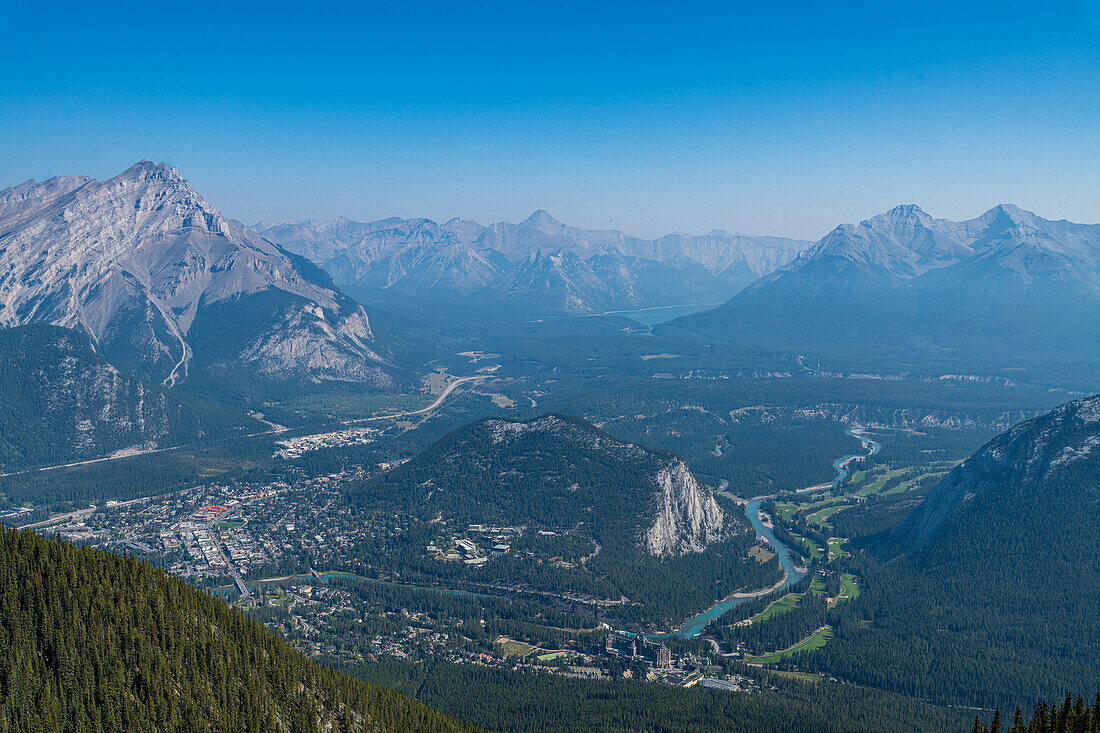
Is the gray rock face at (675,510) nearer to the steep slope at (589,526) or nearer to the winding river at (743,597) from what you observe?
the steep slope at (589,526)

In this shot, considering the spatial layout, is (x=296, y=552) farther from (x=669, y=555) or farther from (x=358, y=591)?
(x=669, y=555)

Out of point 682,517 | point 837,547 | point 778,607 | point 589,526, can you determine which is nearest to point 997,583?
point 837,547

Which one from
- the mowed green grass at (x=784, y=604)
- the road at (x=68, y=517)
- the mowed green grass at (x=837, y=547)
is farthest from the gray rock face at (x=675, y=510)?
the road at (x=68, y=517)

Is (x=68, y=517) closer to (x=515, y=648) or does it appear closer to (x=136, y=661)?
(x=515, y=648)

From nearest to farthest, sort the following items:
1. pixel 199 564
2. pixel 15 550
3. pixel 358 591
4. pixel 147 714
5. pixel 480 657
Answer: pixel 147 714, pixel 15 550, pixel 480 657, pixel 358 591, pixel 199 564

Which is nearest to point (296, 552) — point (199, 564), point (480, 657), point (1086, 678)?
point (199, 564)

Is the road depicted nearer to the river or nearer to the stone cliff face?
the stone cliff face
